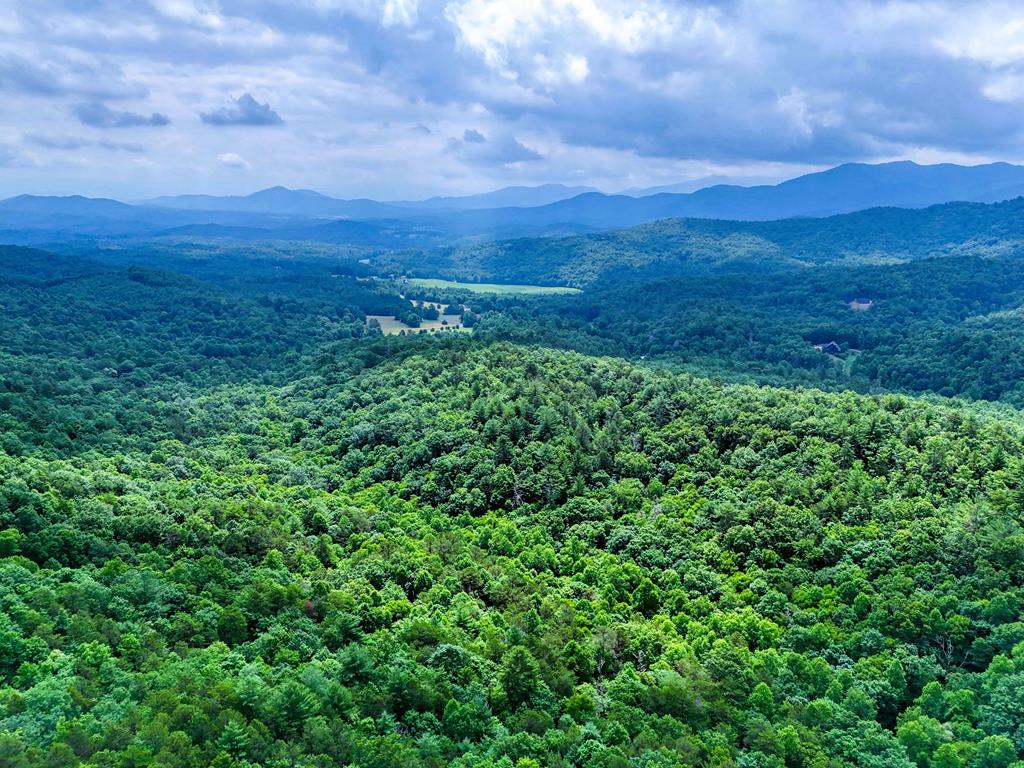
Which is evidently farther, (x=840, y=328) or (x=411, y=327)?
(x=411, y=327)

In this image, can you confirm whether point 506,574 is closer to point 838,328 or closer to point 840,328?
point 838,328

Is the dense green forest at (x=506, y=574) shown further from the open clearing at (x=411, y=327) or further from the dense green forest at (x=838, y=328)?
the open clearing at (x=411, y=327)

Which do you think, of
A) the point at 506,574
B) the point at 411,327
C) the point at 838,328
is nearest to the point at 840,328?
the point at 838,328

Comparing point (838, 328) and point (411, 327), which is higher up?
point (838, 328)

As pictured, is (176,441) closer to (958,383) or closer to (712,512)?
(712,512)

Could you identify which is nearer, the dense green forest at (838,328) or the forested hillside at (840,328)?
the dense green forest at (838,328)

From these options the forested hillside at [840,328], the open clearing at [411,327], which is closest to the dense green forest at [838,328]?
the forested hillside at [840,328]

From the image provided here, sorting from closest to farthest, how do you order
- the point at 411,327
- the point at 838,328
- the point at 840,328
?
the point at 840,328
the point at 838,328
the point at 411,327

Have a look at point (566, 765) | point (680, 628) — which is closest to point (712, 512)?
point (680, 628)
